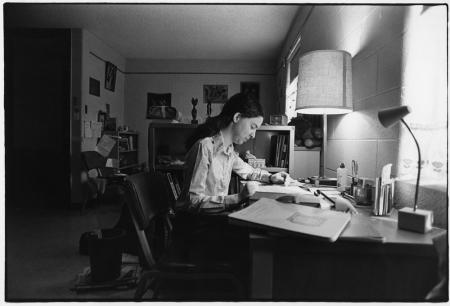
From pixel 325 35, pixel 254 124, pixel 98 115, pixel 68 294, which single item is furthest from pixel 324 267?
pixel 98 115

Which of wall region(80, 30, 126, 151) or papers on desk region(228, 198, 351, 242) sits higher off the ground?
wall region(80, 30, 126, 151)

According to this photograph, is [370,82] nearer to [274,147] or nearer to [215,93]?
[274,147]

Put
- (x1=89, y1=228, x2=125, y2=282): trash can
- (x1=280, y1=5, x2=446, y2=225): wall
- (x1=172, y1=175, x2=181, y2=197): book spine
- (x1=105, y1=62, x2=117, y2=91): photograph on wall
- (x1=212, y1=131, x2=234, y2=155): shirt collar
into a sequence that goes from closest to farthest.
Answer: (x1=280, y1=5, x2=446, y2=225): wall < (x1=212, y1=131, x2=234, y2=155): shirt collar < (x1=89, y1=228, x2=125, y2=282): trash can < (x1=172, y1=175, x2=181, y2=197): book spine < (x1=105, y1=62, x2=117, y2=91): photograph on wall

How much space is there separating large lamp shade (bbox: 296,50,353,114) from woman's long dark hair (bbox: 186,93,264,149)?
0.35 meters

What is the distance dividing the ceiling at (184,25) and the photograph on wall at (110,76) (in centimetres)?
34

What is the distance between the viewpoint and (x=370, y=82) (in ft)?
4.86

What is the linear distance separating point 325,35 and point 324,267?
2.05 metres

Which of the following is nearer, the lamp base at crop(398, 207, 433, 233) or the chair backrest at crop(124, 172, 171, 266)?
the lamp base at crop(398, 207, 433, 233)

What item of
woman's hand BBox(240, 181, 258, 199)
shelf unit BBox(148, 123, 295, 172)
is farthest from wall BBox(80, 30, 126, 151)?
woman's hand BBox(240, 181, 258, 199)

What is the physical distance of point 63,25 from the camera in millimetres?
4004

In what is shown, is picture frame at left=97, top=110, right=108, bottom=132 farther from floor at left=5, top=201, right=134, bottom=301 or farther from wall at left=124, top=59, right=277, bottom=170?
floor at left=5, top=201, right=134, bottom=301

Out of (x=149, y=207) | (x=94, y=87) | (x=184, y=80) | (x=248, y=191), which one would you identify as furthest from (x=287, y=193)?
(x=184, y=80)

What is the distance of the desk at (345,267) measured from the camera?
75 centimetres

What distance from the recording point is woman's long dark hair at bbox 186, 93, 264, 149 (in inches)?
57.0
